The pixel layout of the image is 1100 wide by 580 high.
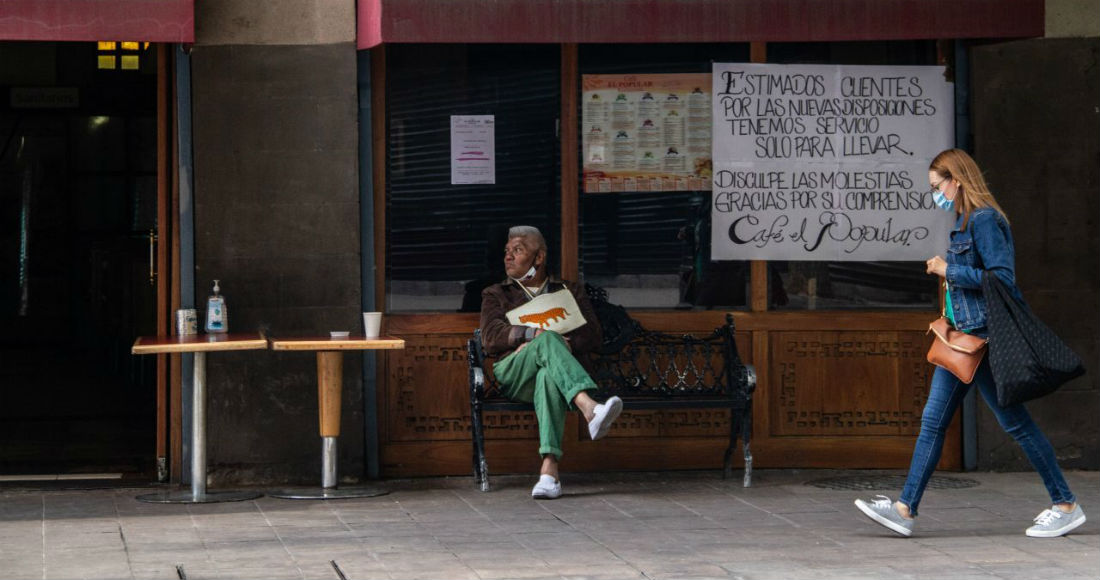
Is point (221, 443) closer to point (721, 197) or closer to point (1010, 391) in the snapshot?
point (721, 197)

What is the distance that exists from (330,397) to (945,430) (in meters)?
3.10

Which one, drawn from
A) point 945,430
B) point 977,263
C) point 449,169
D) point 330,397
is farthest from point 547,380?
point 977,263

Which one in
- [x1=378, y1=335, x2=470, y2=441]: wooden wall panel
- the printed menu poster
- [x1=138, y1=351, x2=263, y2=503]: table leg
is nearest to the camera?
[x1=138, y1=351, x2=263, y2=503]: table leg

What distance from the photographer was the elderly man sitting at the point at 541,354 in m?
8.05

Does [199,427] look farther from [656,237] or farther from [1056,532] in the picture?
[1056,532]

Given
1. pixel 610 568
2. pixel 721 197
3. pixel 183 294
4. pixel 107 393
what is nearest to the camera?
pixel 610 568

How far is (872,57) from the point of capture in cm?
912

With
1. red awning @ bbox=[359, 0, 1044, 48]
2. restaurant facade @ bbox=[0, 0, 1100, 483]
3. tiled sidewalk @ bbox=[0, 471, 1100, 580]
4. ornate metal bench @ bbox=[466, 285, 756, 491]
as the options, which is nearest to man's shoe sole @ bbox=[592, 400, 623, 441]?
tiled sidewalk @ bbox=[0, 471, 1100, 580]

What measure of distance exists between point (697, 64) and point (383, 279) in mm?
2168

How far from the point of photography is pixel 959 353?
6.86m

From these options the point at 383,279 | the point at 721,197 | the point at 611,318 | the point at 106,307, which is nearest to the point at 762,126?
the point at 721,197

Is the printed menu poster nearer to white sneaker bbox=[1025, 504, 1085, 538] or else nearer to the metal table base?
the metal table base

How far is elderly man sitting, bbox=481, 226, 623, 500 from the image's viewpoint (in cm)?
805

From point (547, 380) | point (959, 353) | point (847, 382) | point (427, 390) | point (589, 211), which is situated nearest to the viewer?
point (959, 353)
